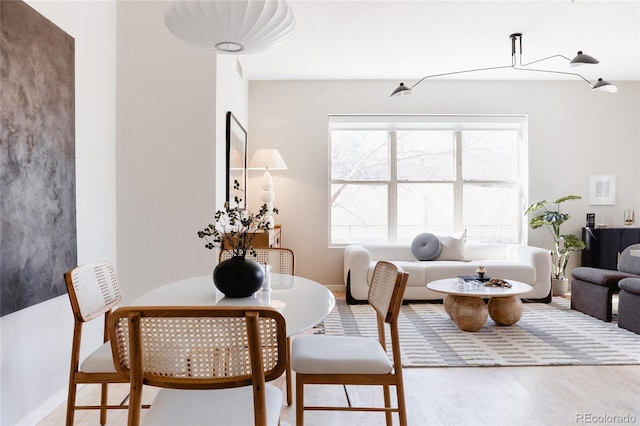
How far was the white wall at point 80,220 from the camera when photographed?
2.04 metres

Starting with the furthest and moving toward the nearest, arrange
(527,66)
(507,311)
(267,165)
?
(527,66) → (267,165) → (507,311)

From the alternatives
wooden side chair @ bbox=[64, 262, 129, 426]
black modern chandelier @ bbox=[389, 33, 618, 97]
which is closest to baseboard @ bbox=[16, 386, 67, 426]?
wooden side chair @ bbox=[64, 262, 129, 426]

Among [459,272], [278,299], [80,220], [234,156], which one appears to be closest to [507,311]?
[459,272]

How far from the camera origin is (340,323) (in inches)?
157

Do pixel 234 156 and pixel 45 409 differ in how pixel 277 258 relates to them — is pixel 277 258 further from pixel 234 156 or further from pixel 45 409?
pixel 234 156

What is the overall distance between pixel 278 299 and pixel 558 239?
4843mm

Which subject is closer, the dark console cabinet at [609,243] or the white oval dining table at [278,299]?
the white oval dining table at [278,299]

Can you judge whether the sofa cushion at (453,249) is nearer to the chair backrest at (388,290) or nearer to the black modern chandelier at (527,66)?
the black modern chandelier at (527,66)

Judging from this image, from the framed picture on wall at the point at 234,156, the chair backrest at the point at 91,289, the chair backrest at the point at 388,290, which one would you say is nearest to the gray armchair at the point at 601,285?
the chair backrest at the point at 388,290

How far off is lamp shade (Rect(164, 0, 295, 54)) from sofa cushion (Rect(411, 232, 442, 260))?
12.6 feet

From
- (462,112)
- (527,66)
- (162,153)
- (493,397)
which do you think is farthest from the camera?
(462,112)

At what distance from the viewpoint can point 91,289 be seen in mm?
1848

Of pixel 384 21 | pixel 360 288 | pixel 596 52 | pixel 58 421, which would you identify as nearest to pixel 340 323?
pixel 360 288

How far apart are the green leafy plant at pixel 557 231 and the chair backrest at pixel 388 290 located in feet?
13.7
